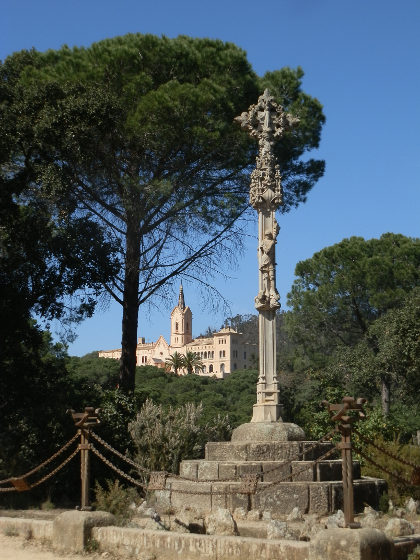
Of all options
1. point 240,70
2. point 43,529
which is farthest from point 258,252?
point 240,70

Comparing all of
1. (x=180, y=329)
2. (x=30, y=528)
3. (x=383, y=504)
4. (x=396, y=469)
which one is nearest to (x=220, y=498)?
(x=383, y=504)

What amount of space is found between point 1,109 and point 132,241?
13.4 ft

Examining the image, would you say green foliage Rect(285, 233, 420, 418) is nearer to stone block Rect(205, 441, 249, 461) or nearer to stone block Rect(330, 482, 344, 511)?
stone block Rect(205, 441, 249, 461)

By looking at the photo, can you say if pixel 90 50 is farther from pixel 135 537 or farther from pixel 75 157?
pixel 135 537

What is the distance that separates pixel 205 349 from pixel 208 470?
A: 8552cm

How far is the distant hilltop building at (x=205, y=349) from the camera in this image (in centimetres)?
8956

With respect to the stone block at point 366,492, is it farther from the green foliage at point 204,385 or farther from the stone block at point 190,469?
the green foliage at point 204,385

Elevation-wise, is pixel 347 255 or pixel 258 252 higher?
pixel 347 255

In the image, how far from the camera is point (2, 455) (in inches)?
521

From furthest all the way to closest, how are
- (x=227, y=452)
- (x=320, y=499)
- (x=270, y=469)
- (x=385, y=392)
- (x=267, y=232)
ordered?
(x=385, y=392) → (x=267, y=232) → (x=227, y=452) → (x=270, y=469) → (x=320, y=499)

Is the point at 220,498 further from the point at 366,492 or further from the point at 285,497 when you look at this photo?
the point at 366,492

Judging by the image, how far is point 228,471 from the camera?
343 inches

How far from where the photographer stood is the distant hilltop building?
8956 centimetres

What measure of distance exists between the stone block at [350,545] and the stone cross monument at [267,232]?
16.0ft
